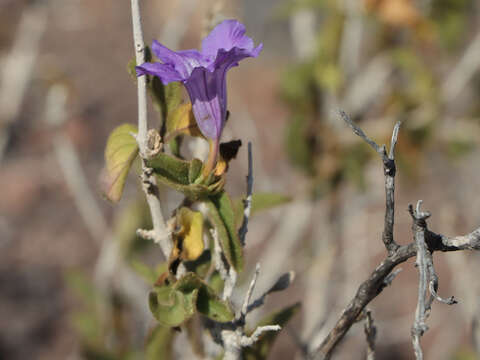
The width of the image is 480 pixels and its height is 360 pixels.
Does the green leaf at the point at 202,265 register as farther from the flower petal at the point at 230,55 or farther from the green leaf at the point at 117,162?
the flower petal at the point at 230,55

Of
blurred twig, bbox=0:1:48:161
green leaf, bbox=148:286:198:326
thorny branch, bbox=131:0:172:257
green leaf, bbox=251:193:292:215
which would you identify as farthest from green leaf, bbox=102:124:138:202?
blurred twig, bbox=0:1:48:161

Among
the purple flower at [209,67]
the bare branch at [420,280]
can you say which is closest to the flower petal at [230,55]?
the purple flower at [209,67]

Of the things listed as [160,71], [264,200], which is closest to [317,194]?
[264,200]

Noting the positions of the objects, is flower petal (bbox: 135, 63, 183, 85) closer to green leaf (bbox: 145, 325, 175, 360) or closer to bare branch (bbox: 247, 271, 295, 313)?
bare branch (bbox: 247, 271, 295, 313)

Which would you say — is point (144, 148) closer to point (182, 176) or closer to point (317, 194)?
point (182, 176)

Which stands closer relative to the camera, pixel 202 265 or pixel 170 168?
pixel 170 168

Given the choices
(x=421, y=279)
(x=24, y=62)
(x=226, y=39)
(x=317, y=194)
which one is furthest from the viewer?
(x=24, y=62)
